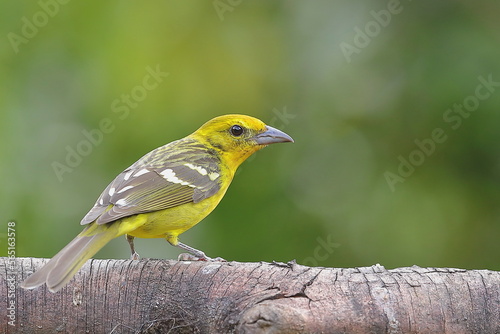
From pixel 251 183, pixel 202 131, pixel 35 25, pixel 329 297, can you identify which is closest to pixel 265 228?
pixel 251 183

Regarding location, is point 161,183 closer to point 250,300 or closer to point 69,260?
point 69,260

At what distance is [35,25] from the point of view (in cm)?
525

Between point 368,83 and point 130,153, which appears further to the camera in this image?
point 368,83

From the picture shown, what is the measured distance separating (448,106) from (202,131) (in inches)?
69.6

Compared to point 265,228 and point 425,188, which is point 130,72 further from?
point 425,188

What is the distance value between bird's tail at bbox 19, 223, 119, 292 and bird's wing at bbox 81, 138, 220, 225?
0.08 meters

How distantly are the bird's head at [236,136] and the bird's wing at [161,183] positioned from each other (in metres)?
0.10

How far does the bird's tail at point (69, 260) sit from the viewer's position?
12.0ft

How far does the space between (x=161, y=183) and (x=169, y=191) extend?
0.08 metres

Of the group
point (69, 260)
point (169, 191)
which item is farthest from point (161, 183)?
point (69, 260)

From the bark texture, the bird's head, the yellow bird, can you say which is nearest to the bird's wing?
the yellow bird

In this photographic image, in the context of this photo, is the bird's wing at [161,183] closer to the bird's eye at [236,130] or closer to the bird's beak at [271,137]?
the bird's eye at [236,130]

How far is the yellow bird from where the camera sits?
411 cm

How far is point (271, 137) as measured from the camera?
18.1 ft
